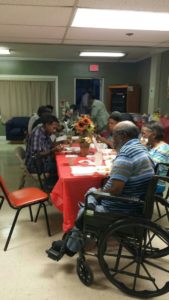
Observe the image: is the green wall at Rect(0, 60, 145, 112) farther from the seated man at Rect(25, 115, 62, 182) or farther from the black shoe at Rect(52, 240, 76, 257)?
the black shoe at Rect(52, 240, 76, 257)

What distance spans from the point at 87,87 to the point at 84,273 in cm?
666

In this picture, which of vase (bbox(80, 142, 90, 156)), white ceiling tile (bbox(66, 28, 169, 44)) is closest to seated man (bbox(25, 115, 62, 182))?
vase (bbox(80, 142, 90, 156))

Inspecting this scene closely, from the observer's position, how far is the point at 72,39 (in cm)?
382

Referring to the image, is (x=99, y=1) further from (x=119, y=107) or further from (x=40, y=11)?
(x=119, y=107)

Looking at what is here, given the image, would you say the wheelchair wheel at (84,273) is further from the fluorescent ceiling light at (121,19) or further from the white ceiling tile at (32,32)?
the white ceiling tile at (32,32)

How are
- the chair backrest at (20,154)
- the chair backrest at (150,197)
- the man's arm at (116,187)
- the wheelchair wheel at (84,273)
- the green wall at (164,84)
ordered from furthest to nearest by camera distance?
1. the green wall at (164,84)
2. the chair backrest at (20,154)
3. the wheelchair wheel at (84,273)
4. the man's arm at (116,187)
5. the chair backrest at (150,197)

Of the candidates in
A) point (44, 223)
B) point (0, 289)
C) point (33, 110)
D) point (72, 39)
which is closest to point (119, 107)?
point (33, 110)

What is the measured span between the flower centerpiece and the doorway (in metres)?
5.04

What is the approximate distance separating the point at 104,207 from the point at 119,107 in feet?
18.9

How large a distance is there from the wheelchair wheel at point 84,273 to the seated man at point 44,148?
1.38 metres

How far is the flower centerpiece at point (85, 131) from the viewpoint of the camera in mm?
2873

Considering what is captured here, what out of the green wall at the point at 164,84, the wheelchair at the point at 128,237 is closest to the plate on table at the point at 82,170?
the wheelchair at the point at 128,237

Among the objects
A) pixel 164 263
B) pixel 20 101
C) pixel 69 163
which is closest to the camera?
pixel 164 263

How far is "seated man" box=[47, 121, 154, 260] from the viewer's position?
5.85 ft
